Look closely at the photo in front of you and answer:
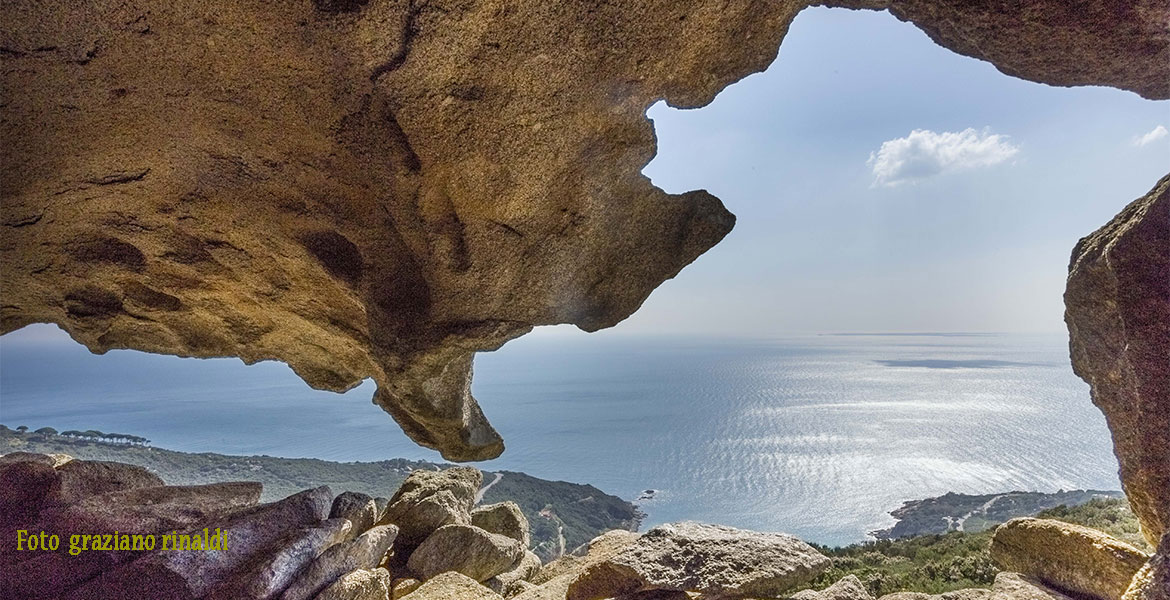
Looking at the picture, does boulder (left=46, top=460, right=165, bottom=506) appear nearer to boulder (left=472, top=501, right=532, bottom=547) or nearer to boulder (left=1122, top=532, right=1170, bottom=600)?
boulder (left=472, top=501, right=532, bottom=547)

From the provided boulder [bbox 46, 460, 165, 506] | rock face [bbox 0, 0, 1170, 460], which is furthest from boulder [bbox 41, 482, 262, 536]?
rock face [bbox 0, 0, 1170, 460]

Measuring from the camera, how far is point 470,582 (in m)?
4.59

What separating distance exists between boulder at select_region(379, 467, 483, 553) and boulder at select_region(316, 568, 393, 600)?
220 centimetres

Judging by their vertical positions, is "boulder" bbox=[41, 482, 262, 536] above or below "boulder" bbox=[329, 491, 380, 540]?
above

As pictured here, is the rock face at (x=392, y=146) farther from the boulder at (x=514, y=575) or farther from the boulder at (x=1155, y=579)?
the boulder at (x=1155, y=579)

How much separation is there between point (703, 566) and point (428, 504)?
14.1 ft

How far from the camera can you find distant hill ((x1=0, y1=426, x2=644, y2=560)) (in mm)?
18172

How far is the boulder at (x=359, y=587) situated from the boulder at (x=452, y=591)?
0.23 m

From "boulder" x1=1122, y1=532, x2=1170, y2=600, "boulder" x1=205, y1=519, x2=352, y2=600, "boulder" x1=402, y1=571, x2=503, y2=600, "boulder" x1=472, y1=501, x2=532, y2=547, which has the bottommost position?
"boulder" x1=472, y1=501, x2=532, y2=547

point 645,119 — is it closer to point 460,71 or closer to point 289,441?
point 460,71

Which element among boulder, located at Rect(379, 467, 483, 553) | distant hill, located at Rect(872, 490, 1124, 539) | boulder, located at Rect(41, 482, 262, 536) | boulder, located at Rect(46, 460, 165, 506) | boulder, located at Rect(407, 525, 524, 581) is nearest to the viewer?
boulder, located at Rect(41, 482, 262, 536)

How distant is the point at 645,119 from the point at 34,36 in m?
3.93

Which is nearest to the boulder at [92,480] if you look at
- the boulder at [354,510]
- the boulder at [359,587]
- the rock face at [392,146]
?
the rock face at [392,146]

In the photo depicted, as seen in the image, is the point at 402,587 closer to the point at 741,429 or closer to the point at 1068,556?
the point at 1068,556
